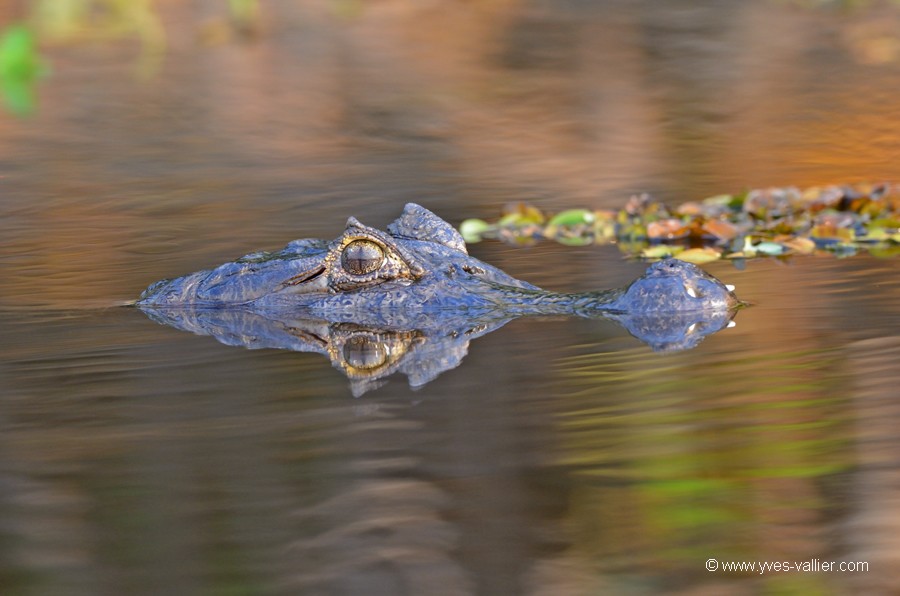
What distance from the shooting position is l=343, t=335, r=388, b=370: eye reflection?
555 cm

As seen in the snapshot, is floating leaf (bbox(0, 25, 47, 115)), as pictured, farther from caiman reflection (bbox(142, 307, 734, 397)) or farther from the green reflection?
the green reflection

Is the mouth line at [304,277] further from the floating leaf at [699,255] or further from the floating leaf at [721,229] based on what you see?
the floating leaf at [721,229]

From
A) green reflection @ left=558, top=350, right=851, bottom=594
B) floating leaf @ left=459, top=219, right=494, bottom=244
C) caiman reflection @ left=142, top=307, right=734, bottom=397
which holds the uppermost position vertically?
green reflection @ left=558, top=350, right=851, bottom=594

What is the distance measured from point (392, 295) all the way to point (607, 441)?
2.47m

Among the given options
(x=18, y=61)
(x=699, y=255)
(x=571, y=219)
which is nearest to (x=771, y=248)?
(x=699, y=255)

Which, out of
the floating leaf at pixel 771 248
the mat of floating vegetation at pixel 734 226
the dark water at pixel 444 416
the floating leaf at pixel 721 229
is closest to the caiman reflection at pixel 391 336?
the dark water at pixel 444 416

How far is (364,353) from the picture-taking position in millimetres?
5785

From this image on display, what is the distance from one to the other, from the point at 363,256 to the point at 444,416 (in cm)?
201

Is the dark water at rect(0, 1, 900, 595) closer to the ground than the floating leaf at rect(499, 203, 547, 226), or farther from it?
farther from it

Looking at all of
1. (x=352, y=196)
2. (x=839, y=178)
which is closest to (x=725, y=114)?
(x=839, y=178)

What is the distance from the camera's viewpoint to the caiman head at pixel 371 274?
21.0ft

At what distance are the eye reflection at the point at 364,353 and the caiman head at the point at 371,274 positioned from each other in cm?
42

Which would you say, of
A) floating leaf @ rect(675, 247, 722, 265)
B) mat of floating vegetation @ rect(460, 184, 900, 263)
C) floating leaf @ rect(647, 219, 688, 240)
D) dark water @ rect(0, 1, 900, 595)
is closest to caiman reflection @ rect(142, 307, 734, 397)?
dark water @ rect(0, 1, 900, 595)

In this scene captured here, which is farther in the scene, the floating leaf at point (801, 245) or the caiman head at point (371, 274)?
the floating leaf at point (801, 245)
